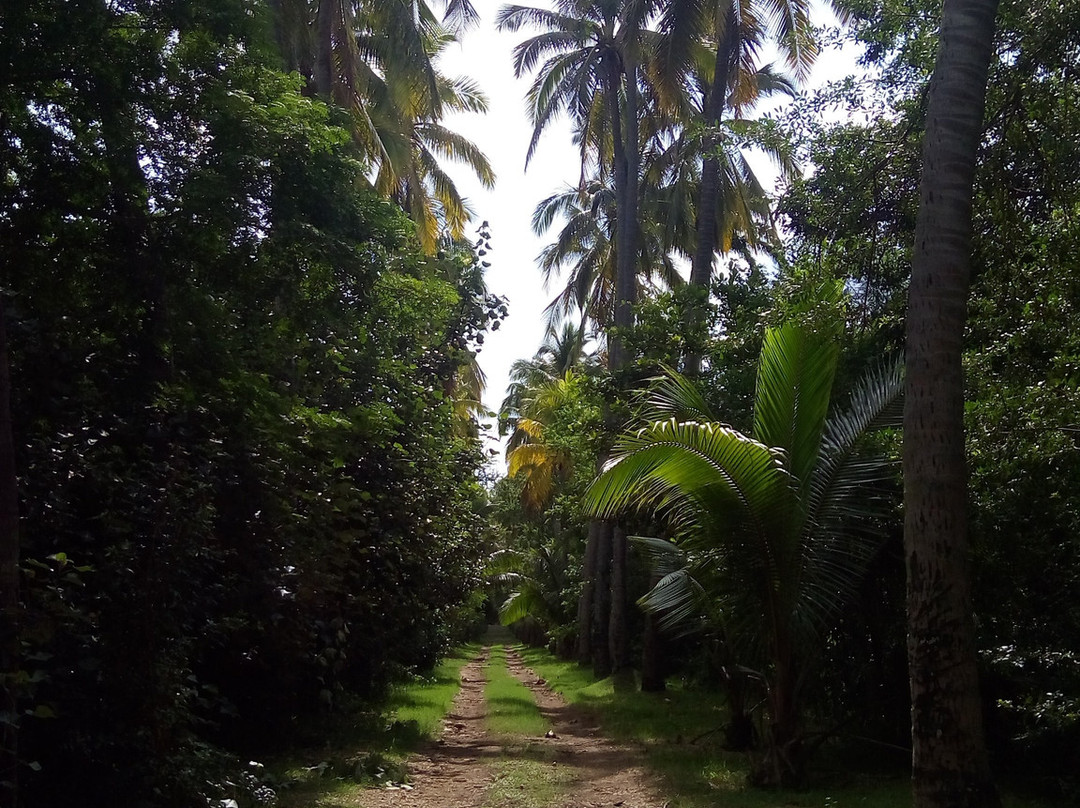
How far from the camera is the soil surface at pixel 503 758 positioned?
32.6 ft

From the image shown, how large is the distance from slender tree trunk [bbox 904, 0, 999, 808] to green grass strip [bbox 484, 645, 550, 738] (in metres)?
10.4

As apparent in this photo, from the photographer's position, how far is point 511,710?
1970 centimetres

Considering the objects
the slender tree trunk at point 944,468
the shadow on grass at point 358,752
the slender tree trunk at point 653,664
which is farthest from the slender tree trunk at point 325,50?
the slender tree trunk at point 944,468

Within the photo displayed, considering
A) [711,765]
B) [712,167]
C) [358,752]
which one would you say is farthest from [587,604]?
[711,765]

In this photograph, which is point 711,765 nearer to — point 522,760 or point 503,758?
point 522,760

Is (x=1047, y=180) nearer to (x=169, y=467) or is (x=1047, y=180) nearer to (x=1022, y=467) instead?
(x=1022, y=467)

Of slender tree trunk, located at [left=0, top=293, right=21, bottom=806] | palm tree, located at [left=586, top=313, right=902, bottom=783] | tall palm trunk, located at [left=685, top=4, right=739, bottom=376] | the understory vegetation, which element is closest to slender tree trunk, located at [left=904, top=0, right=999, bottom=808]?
the understory vegetation

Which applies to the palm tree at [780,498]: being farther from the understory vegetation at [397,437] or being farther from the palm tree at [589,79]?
the palm tree at [589,79]

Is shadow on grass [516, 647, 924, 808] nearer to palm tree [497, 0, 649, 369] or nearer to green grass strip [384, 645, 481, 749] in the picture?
green grass strip [384, 645, 481, 749]

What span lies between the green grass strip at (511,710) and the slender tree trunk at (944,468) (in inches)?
408

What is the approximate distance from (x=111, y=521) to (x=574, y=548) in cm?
3343

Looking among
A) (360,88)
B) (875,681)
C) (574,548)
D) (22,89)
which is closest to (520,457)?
(574,548)

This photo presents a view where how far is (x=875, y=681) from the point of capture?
11188 millimetres

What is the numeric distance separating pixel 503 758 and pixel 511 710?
274 inches
